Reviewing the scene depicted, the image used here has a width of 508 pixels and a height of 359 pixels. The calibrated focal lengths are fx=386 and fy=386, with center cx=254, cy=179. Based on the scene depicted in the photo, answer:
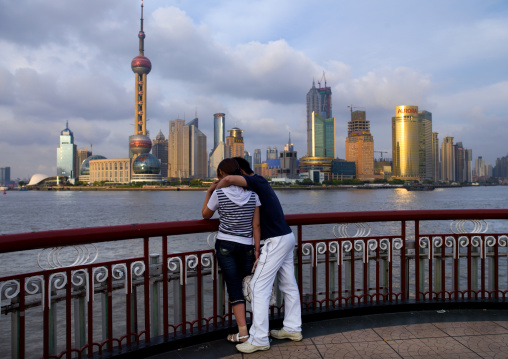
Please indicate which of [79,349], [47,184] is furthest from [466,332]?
[47,184]

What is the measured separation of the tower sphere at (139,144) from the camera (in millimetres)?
181625

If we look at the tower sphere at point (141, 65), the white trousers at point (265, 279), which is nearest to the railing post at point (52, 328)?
the white trousers at point (265, 279)

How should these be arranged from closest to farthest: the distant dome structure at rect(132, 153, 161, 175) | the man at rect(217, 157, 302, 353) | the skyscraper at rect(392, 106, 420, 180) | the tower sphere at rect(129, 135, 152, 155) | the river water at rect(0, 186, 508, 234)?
1. the man at rect(217, 157, 302, 353)
2. the river water at rect(0, 186, 508, 234)
3. the distant dome structure at rect(132, 153, 161, 175)
4. the tower sphere at rect(129, 135, 152, 155)
5. the skyscraper at rect(392, 106, 420, 180)

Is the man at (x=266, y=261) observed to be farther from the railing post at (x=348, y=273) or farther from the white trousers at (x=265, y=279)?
the railing post at (x=348, y=273)

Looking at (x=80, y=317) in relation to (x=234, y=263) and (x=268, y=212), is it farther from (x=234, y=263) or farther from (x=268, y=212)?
(x=268, y=212)

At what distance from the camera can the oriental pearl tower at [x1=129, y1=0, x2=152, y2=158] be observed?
180 m

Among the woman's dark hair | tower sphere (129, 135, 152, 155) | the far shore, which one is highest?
tower sphere (129, 135, 152, 155)

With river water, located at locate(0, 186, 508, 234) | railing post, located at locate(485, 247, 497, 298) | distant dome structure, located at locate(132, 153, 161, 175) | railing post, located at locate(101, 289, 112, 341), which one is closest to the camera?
railing post, located at locate(101, 289, 112, 341)

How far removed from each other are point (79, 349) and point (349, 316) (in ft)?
→ 8.88

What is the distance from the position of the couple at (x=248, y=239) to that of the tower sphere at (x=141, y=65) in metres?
195

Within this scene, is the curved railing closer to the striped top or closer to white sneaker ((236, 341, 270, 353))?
the striped top

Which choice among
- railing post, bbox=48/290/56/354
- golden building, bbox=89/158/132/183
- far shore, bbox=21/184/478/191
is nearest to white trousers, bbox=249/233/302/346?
railing post, bbox=48/290/56/354

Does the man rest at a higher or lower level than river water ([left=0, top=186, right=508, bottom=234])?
higher

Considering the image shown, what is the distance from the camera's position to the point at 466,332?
379 cm
